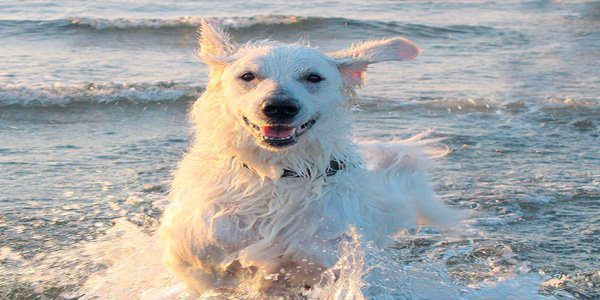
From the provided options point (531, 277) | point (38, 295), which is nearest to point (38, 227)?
point (38, 295)

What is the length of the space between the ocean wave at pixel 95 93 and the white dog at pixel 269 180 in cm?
599

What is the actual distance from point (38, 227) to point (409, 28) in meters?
10.7

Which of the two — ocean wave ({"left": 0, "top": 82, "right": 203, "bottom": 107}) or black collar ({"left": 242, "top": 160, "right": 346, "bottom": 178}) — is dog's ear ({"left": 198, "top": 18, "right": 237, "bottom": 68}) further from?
ocean wave ({"left": 0, "top": 82, "right": 203, "bottom": 107})

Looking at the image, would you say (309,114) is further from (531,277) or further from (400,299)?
(531,277)

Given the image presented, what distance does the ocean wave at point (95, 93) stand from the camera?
33.9 ft

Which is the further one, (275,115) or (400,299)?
(400,299)

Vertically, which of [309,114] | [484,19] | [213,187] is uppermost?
[309,114]

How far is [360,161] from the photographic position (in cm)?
480

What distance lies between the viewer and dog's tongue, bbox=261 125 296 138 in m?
4.22

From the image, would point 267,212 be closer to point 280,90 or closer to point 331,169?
point 331,169

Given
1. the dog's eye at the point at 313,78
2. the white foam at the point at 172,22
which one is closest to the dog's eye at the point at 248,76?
the dog's eye at the point at 313,78

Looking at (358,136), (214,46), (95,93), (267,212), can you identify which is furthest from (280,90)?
(95,93)

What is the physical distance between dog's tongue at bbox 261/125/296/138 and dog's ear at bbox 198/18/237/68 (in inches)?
24.8

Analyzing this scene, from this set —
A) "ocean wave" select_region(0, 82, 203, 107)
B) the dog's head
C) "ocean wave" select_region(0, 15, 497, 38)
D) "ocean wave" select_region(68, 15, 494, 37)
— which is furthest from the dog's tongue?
"ocean wave" select_region(68, 15, 494, 37)
